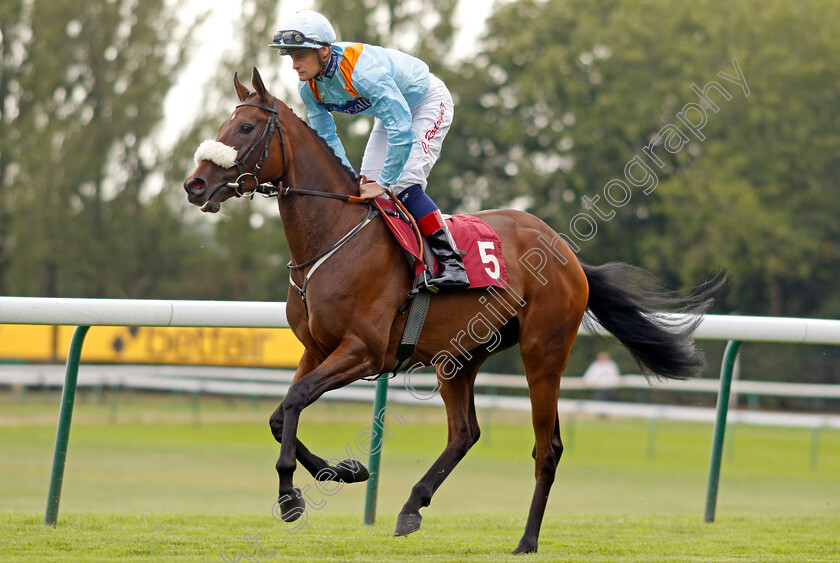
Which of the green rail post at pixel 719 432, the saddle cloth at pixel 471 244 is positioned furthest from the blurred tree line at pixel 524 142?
the saddle cloth at pixel 471 244

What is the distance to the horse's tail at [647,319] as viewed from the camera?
5.37m

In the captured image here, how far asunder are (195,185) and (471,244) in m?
1.33

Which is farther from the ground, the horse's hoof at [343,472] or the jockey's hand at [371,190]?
the jockey's hand at [371,190]

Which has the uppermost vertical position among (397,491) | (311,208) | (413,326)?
(311,208)

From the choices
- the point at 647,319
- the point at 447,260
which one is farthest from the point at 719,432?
the point at 447,260

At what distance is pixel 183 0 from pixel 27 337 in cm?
923

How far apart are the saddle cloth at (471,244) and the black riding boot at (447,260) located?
0.15ft

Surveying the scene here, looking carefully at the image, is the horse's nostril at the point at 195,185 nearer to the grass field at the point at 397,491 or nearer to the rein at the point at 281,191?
the rein at the point at 281,191

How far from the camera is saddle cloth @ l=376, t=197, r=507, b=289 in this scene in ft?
14.8

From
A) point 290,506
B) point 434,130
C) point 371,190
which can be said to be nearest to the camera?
point 290,506

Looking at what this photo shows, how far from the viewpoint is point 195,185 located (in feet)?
13.3

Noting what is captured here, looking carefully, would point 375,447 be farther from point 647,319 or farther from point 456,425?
point 647,319

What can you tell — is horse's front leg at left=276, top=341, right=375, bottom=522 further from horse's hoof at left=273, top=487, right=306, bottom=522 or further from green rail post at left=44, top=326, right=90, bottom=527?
green rail post at left=44, top=326, right=90, bottom=527

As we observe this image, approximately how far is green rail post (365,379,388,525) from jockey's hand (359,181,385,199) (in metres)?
1.12
